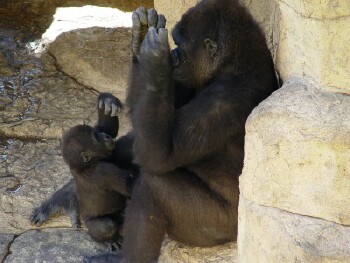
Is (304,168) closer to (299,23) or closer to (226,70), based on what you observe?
(299,23)

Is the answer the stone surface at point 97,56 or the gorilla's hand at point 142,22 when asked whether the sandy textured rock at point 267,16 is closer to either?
the gorilla's hand at point 142,22

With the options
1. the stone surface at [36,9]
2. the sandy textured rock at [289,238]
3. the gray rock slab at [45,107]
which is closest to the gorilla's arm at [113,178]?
the sandy textured rock at [289,238]

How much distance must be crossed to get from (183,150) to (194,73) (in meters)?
0.38

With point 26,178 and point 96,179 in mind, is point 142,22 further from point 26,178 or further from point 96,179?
point 26,178

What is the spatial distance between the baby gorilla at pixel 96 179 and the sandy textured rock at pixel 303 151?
1379 millimetres

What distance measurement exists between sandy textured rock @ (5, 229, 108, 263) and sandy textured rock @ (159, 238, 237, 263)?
1.72 feet

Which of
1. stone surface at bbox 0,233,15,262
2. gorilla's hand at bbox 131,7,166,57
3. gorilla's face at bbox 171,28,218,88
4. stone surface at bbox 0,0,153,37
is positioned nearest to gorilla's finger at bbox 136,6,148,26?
gorilla's hand at bbox 131,7,166,57

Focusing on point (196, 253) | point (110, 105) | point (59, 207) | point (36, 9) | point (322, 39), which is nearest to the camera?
point (322, 39)

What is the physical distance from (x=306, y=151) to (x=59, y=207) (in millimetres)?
2197

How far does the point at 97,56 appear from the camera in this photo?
5.88 meters

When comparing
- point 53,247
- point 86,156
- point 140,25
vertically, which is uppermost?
point 140,25

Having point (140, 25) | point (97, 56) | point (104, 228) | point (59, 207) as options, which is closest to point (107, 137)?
point (104, 228)

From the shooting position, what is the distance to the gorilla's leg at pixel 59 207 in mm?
4266

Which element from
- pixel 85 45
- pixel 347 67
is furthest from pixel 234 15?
pixel 85 45
